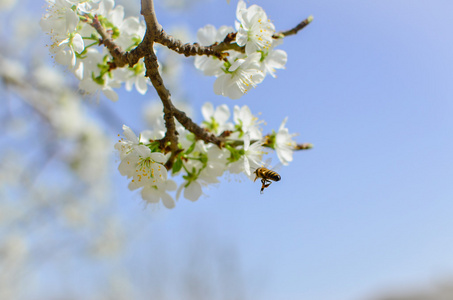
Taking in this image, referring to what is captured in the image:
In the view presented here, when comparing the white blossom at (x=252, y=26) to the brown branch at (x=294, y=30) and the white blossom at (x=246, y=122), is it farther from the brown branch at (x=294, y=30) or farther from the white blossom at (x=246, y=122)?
the white blossom at (x=246, y=122)

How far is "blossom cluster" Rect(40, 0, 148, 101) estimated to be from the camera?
3.95 ft

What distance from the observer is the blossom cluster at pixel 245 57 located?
4.04 feet

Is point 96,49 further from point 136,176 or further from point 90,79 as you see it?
point 136,176

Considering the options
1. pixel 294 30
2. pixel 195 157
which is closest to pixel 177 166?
pixel 195 157

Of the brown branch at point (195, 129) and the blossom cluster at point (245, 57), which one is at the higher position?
the blossom cluster at point (245, 57)

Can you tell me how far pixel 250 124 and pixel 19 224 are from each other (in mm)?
6200

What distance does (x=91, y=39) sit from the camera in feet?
4.46

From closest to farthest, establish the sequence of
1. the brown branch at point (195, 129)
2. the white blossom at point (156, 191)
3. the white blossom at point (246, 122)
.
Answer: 1. the brown branch at point (195, 129)
2. the white blossom at point (156, 191)
3. the white blossom at point (246, 122)

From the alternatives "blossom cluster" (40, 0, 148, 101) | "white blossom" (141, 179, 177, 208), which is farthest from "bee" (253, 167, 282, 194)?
"blossom cluster" (40, 0, 148, 101)

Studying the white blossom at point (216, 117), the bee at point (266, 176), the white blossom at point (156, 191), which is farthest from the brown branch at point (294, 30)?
the white blossom at point (156, 191)

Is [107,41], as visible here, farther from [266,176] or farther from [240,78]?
[266,176]

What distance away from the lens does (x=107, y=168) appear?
6.77 metres

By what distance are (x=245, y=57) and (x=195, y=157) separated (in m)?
0.40

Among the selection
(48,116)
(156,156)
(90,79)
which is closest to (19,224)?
(48,116)
